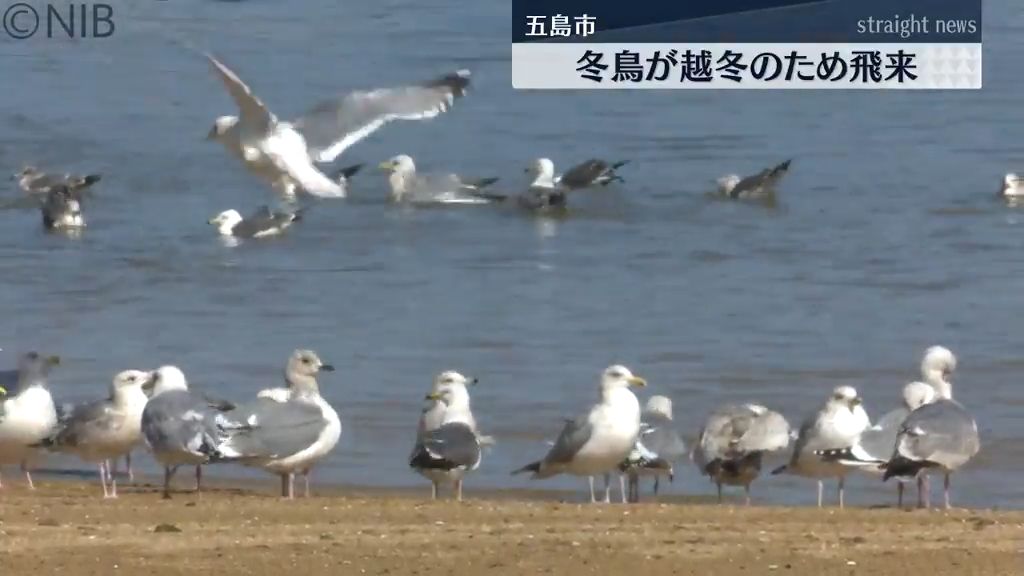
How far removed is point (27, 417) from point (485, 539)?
9.72ft

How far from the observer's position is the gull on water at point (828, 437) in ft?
30.9

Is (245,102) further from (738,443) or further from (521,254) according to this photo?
(738,443)

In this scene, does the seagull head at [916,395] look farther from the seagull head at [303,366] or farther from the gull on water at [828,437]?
the seagull head at [303,366]

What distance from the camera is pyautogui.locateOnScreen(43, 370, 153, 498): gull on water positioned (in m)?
9.46

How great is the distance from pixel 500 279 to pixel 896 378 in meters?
3.97

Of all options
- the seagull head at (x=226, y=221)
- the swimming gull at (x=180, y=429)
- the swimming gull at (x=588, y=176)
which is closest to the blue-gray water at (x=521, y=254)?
the swimming gull at (x=588, y=176)

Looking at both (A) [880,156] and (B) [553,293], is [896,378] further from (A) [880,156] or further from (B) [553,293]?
(A) [880,156]

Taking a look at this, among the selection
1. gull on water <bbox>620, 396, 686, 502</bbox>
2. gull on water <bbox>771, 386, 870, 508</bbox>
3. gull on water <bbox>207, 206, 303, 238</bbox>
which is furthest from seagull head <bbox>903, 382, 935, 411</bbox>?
gull on water <bbox>207, 206, 303, 238</bbox>

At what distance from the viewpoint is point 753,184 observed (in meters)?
19.2

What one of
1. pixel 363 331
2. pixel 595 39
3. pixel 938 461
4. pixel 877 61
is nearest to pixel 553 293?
pixel 363 331

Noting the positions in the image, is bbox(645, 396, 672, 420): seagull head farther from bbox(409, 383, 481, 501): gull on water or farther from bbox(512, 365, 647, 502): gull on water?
bbox(409, 383, 481, 501): gull on water

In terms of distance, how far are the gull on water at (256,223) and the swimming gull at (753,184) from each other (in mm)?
3636

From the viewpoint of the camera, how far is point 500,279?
1558cm

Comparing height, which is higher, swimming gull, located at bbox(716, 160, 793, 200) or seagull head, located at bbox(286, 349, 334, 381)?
swimming gull, located at bbox(716, 160, 793, 200)
